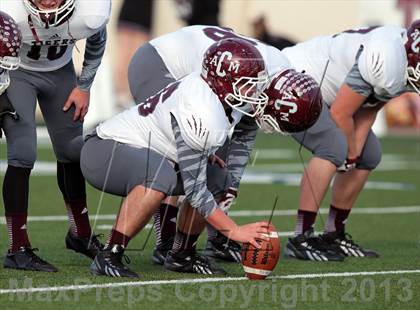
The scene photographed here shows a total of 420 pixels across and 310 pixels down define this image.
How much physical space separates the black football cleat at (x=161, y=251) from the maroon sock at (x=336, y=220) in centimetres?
122

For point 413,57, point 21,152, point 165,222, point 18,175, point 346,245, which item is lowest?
point 346,245

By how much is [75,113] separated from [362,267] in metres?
1.79

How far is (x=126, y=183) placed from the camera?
→ 5707 millimetres

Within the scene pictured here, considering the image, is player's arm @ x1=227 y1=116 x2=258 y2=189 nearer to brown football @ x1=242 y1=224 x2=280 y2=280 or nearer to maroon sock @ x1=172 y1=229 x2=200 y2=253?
maroon sock @ x1=172 y1=229 x2=200 y2=253

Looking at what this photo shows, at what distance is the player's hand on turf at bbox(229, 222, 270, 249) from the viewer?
550 cm

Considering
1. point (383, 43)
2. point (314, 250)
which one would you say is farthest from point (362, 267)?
point (383, 43)

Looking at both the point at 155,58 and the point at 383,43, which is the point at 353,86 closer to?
the point at 383,43

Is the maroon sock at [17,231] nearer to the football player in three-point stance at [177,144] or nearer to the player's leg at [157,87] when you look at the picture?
the football player in three-point stance at [177,144]

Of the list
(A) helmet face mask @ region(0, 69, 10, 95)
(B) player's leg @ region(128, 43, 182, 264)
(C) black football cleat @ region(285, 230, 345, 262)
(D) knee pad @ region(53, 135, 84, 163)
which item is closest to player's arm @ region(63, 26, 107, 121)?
(D) knee pad @ region(53, 135, 84, 163)

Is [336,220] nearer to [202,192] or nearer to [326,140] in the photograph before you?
[326,140]

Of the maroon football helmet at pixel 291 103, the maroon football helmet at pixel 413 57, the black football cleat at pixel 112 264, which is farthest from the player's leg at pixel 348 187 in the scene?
the black football cleat at pixel 112 264

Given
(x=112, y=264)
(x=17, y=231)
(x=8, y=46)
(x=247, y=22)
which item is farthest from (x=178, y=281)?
(x=247, y=22)

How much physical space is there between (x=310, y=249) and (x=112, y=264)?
151cm

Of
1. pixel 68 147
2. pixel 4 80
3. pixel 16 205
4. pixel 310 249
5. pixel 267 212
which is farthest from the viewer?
pixel 267 212
